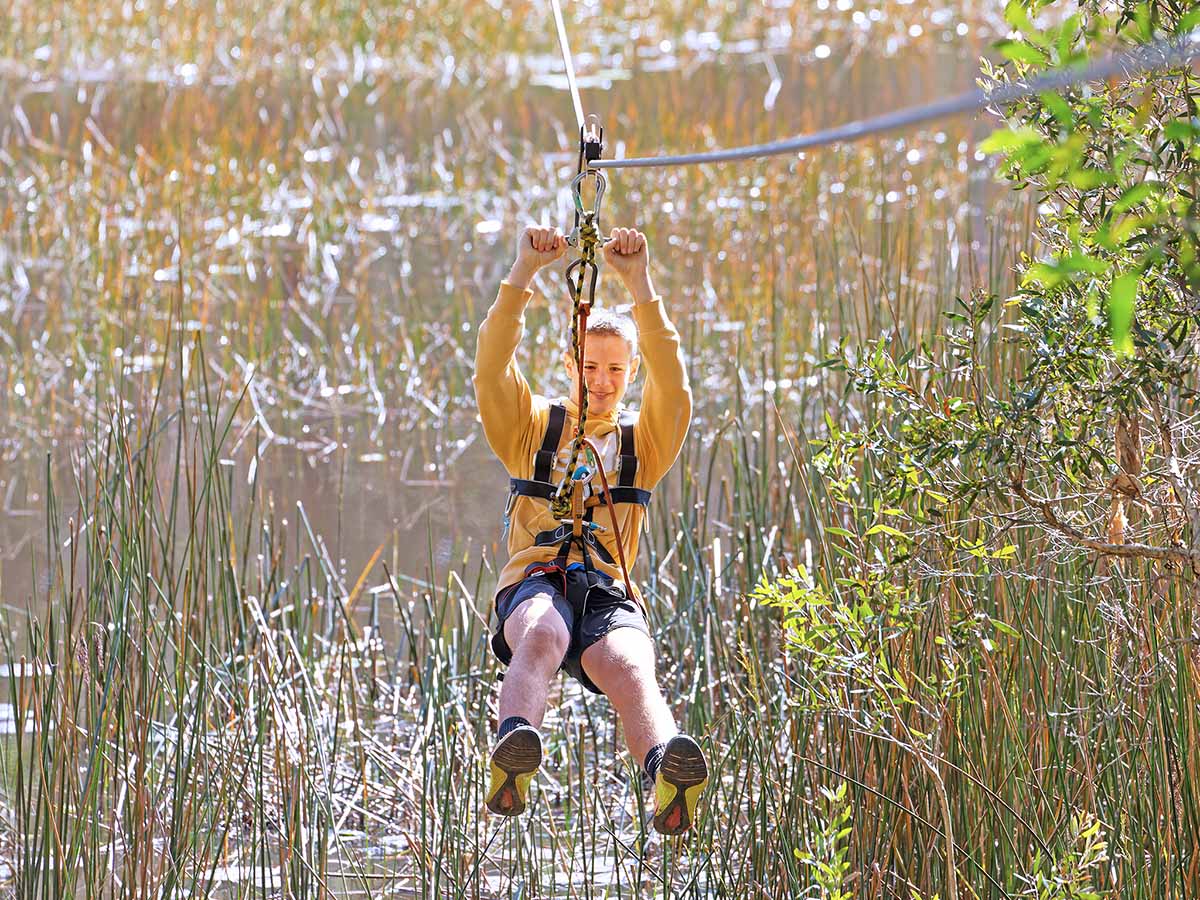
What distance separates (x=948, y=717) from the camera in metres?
2.71

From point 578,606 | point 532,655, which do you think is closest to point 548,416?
point 578,606

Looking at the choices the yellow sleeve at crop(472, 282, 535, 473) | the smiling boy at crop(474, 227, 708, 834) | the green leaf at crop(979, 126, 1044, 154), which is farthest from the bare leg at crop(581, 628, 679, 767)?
the green leaf at crop(979, 126, 1044, 154)

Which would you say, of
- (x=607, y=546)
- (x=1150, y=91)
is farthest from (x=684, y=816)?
(x=1150, y=91)

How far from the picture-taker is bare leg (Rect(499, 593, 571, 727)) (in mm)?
2422

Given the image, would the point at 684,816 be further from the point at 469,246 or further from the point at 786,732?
the point at 469,246

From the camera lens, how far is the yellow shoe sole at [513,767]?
231 cm

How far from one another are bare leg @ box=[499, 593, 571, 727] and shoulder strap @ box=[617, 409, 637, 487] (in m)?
0.26

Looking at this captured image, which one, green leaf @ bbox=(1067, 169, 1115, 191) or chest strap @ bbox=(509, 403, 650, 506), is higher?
chest strap @ bbox=(509, 403, 650, 506)

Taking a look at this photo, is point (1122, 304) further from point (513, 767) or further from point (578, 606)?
point (578, 606)

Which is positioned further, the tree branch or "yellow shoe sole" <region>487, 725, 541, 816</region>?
"yellow shoe sole" <region>487, 725, 541, 816</region>

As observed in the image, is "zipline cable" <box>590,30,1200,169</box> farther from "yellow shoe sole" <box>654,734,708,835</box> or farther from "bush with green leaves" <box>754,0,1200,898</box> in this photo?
"yellow shoe sole" <box>654,734,708,835</box>

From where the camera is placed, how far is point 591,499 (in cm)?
264

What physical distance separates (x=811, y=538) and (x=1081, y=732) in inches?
53.8

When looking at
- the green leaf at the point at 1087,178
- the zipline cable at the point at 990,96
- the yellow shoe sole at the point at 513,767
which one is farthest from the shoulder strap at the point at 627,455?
the green leaf at the point at 1087,178
